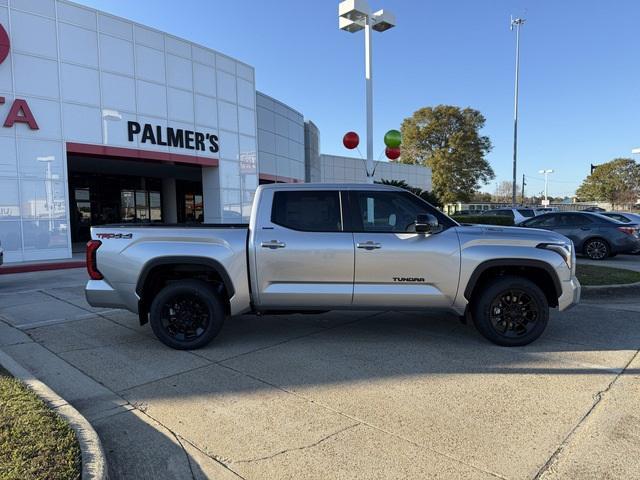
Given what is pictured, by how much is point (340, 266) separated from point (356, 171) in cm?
3782

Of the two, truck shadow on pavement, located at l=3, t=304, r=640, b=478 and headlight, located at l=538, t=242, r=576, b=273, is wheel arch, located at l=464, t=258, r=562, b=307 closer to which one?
headlight, located at l=538, t=242, r=576, b=273

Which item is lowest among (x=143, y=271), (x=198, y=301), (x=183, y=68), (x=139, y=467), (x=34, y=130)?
(x=139, y=467)

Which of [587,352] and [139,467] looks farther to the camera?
[587,352]

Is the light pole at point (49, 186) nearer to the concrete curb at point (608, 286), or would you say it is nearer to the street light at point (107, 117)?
the street light at point (107, 117)

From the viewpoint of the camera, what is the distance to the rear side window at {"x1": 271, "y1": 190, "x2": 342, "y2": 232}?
5.43 m

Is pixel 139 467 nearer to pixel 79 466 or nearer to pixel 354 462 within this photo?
pixel 79 466

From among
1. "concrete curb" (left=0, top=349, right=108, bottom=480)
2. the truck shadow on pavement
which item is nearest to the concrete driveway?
the truck shadow on pavement

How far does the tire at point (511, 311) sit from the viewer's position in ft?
17.3

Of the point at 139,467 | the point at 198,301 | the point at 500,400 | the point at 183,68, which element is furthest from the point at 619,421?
the point at 183,68

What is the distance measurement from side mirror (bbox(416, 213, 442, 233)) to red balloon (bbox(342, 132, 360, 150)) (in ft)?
33.0

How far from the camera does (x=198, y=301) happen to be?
5.44 m

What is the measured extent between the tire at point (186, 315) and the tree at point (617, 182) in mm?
92719

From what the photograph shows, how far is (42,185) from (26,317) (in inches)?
374

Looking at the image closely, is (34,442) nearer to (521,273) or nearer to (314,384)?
(314,384)
